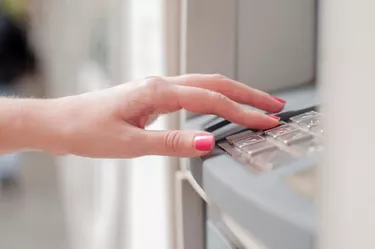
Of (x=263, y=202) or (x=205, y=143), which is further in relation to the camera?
(x=205, y=143)

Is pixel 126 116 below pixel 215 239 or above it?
above

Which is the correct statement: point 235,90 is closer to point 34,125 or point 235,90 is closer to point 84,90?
point 34,125

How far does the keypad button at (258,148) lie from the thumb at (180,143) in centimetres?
4

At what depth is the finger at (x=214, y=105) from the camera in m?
0.50

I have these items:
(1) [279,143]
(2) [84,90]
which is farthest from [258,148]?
(2) [84,90]

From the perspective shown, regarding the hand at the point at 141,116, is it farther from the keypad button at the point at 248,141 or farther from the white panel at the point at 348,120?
the white panel at the point at 348,120

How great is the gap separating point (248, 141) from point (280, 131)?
0.10ft

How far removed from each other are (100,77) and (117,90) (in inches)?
19.3

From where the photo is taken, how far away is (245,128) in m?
0.52

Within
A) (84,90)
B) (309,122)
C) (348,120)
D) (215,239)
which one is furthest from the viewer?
(84,90)

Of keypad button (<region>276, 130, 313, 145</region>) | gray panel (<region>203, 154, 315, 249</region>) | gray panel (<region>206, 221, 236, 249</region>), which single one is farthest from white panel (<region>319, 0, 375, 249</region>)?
gray panel (<region>206, 221, 236, 249</region>)

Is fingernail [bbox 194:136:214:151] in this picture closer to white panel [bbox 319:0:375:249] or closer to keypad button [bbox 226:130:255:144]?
keypad button [bbox 226:130:255:144]

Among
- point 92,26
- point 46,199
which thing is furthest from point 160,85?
point 46,199

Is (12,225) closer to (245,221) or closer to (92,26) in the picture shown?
(92,26)
